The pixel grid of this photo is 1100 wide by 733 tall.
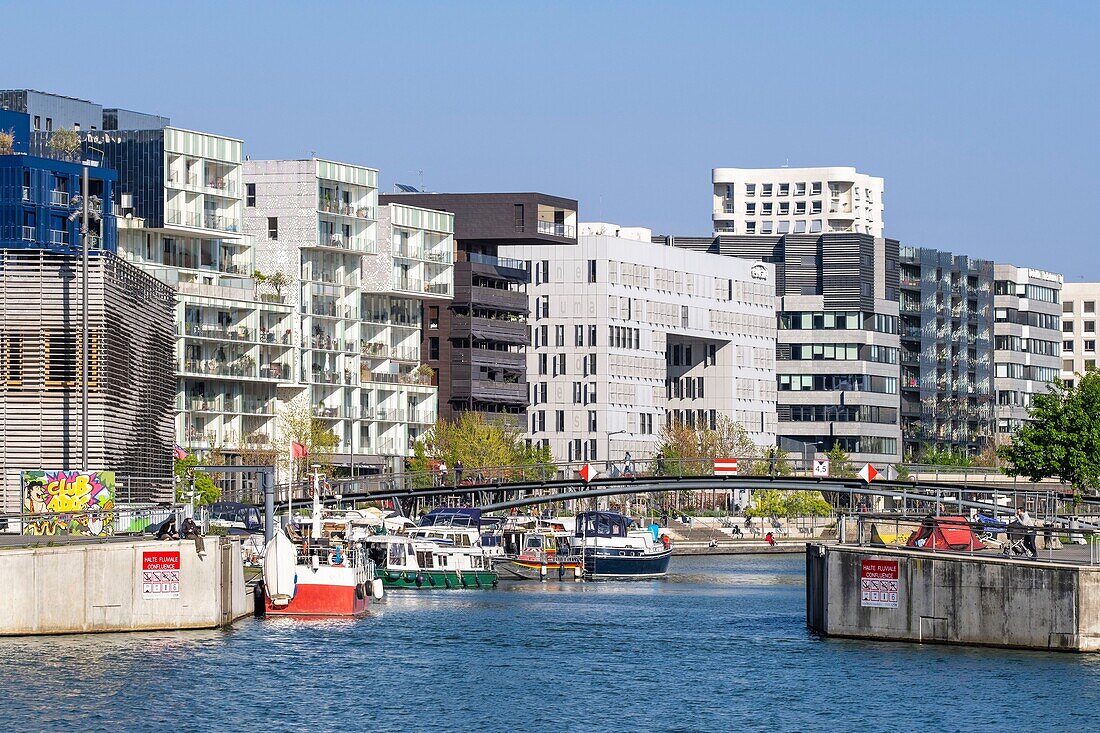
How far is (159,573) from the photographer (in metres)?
96.1

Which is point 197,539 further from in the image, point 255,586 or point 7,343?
point 7,343

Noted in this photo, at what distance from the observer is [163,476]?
147750 millimetres

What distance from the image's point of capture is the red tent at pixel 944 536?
316ft

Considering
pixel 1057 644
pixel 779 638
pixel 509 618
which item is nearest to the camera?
pixel 1057 644

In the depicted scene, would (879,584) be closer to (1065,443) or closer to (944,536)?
(944,536)

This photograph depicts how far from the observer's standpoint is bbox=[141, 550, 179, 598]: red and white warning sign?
313 feet

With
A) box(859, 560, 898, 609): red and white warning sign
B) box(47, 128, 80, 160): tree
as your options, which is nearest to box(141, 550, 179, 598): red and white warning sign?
box(859, 560, 898, 609): red and white warning sign

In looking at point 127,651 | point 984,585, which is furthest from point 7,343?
point 984,585

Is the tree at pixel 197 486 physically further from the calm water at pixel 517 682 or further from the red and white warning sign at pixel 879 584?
the red and white warning sign at pixel 879 584

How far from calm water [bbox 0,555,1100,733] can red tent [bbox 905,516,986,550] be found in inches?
188

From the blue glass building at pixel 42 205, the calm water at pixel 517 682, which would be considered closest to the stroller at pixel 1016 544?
the calm water at pixel 517 682

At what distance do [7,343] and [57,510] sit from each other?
18.1 m

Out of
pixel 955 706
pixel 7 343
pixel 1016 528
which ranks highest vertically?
pixel 7 343

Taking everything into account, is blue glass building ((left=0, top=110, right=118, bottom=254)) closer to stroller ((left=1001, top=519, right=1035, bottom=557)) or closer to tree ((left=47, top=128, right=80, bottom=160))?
tree ((left=47, top=128, right=80, bottom=160))
